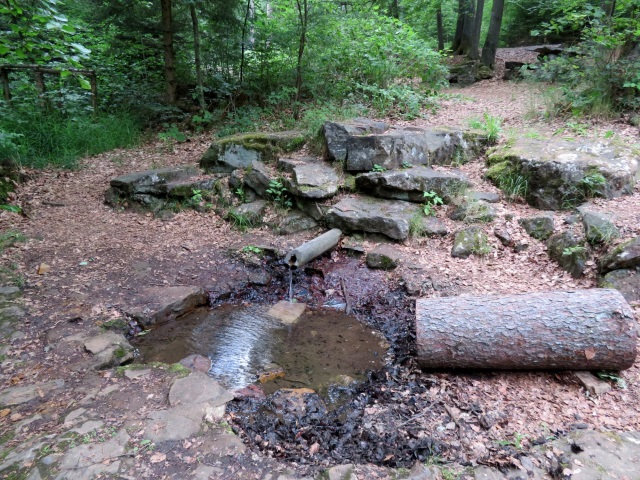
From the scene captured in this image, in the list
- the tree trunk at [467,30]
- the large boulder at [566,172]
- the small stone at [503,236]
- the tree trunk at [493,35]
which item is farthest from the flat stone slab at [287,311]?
the tree trunk at [467,30]

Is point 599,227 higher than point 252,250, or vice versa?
point 599,227

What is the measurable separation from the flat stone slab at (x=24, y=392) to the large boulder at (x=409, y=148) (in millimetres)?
5433

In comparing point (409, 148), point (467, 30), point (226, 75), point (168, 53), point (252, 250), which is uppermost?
point (467, 30)

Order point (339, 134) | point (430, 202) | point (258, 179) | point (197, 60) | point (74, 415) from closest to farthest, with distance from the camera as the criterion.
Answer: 1. point (74, 415)
2. point (430, 202)
3. point (339, 134)
4. point (258, 179)
5. point (197, 60)

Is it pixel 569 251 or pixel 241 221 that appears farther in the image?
pixel 241 221

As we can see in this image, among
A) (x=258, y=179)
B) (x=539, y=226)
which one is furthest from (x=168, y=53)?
(x=539, y=226)

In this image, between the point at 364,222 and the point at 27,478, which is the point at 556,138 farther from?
the point at 27,478

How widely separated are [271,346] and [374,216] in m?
2.77

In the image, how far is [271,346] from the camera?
183 inches

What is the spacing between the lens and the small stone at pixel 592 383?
336cm

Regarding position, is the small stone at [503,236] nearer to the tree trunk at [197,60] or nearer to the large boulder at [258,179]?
the large boulder at [258,179]

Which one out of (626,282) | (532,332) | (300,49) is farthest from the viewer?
(300,49)

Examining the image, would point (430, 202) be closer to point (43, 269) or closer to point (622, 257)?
point (622, 257)

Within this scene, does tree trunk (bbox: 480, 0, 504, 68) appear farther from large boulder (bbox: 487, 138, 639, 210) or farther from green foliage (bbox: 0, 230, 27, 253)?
green foliage (bbox: 0, 230, 27, 253)
